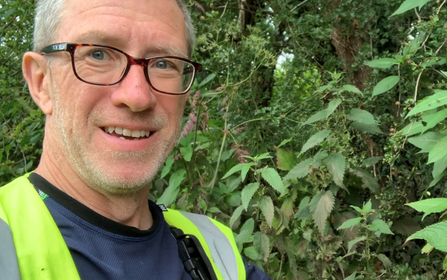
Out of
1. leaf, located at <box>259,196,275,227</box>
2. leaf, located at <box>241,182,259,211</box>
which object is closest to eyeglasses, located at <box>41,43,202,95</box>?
leaf, located at <box>241,182,259,211</box>

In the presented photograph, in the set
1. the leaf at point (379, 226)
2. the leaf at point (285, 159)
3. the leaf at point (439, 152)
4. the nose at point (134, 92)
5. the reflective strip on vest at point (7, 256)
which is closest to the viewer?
the reflective strip on vest at point (7, 256)

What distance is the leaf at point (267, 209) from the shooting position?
2.08 metres

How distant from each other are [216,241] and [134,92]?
736mm

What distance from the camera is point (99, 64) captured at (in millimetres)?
1479

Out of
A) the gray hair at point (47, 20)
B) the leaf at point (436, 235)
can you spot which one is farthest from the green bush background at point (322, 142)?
the gray hair at point (47, 20)

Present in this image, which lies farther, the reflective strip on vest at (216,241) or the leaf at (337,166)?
the leaf at (337,166)

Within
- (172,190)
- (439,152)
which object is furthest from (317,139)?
(172,190)

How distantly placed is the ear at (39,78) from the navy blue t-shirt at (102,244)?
0.25 metres

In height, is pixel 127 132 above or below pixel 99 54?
below

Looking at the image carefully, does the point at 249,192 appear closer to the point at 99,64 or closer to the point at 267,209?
the point at 267,209

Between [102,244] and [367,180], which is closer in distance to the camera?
[102,244]

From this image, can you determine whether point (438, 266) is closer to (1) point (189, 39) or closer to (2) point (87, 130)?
(1) point (189, 39)

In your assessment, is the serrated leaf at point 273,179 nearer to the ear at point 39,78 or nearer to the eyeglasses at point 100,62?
the eyeglasses at point 100,62

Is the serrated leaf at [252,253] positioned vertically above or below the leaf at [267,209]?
below
